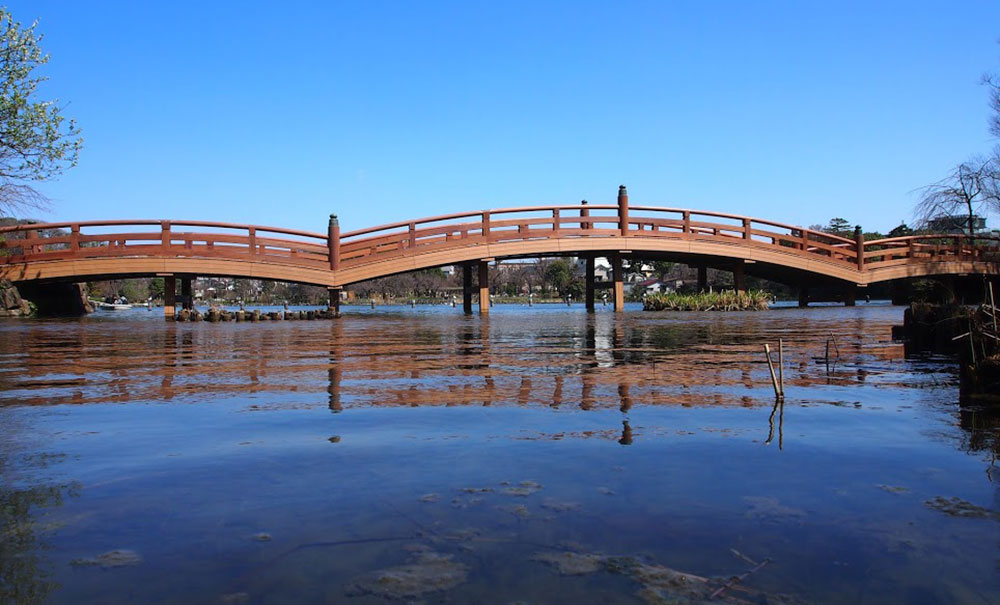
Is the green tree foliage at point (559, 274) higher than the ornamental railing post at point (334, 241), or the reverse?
the green tree foliage at point (559, 274)

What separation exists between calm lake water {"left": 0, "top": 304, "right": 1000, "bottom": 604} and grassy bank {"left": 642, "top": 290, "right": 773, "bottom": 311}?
25.5 metres

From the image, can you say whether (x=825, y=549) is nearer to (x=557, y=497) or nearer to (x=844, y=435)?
(x=557, y=497)

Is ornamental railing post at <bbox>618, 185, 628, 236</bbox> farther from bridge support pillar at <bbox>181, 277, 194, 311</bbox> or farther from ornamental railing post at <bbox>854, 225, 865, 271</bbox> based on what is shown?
bridge support pillar at <bbox>181, 277, 194, 311</bbox>

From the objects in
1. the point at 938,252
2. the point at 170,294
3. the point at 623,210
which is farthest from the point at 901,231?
the point at 170,294

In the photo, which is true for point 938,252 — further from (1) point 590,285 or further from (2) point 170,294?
(2) point 170,294

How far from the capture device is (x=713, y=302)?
31516 mm

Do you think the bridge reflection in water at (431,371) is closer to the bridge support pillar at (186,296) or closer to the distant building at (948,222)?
the bridge support pillar at (186,296)

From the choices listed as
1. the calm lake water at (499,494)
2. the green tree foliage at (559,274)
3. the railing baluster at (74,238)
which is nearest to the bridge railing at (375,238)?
the railing baluster at (74,238)

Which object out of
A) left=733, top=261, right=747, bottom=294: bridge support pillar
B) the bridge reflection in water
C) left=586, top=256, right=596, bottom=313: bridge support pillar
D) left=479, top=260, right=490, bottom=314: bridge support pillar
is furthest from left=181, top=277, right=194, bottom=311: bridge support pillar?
left=733, top=261, right=747, bottom=294: bridge support pillar

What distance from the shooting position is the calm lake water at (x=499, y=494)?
7.12 ft

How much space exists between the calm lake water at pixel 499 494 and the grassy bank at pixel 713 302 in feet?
83.7

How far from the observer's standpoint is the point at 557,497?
2.98m

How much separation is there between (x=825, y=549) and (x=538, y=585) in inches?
41.0

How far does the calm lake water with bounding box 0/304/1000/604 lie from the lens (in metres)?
2.17
